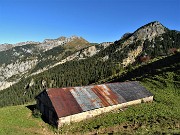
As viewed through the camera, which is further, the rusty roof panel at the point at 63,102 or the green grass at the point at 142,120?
the rusty roof panel at the point at 63,102

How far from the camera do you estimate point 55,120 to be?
35.5 metres

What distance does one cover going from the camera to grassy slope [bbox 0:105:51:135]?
32531mm

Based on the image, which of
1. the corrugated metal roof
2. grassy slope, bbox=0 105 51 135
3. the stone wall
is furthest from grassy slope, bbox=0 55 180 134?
the corrugated metal roof

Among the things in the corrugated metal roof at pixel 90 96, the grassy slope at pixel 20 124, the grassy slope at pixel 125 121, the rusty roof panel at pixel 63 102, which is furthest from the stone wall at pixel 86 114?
the grassy slope at pixel 20 124

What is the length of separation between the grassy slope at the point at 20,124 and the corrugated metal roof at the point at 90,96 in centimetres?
389

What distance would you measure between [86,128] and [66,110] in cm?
507

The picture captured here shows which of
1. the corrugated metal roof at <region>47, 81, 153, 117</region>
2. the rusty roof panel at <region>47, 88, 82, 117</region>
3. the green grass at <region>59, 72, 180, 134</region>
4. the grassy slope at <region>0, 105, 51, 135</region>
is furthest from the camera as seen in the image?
the corrugated metal roof at <region>47, 81, 153, 117</region>

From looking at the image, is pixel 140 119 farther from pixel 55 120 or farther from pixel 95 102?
pixel 55 120

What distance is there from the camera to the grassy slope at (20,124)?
3253 centimetres

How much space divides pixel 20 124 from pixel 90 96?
1393 cm

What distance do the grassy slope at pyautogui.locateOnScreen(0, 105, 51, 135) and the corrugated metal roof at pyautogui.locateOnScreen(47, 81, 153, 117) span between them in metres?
3.89

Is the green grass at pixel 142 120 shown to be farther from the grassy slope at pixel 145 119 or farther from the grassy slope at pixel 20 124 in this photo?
the grassy slope at pixel 20 124


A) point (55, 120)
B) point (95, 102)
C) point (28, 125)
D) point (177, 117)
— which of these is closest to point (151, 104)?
point (177, 117)

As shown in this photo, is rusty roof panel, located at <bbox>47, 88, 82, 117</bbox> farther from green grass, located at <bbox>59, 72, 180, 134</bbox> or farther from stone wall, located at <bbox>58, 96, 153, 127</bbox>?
green grass, located at <bbox>59, 72, 180, 134</bbox>
